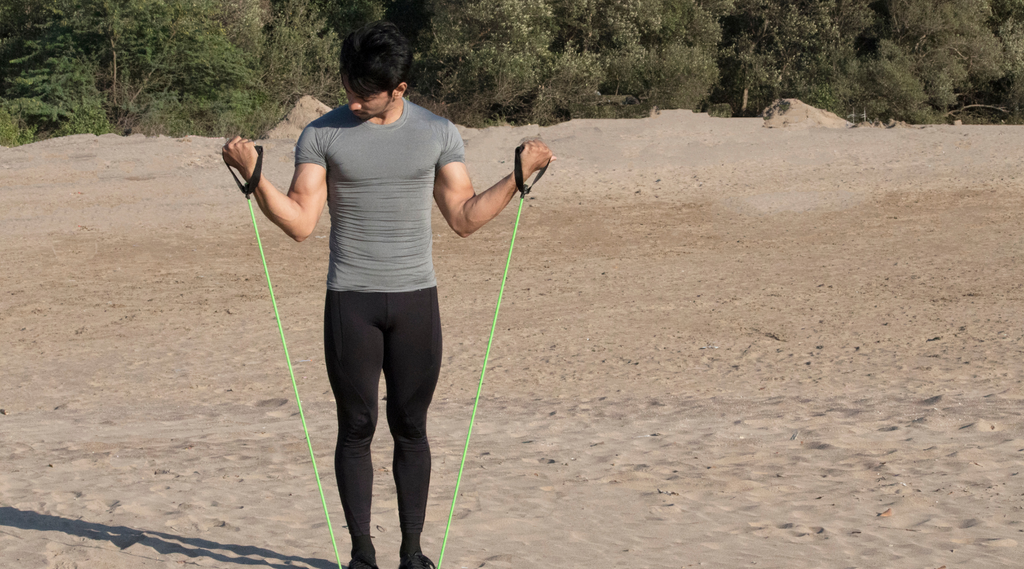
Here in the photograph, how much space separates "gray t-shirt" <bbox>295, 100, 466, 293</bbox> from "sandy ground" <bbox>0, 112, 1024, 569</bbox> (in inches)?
52.2

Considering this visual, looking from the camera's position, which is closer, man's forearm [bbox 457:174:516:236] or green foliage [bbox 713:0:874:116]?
man's forearm [bbox 457:174:516:236]

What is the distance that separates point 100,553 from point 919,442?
4247mm

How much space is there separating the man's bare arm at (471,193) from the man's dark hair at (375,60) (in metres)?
0.37

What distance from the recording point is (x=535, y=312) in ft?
32.0

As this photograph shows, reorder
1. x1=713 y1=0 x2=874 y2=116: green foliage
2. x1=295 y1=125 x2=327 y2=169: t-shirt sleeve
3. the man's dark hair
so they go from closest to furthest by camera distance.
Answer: the man's dark hair < x1=295 y1=125 x2=327 y2=169: t-shirt sleeve < x1=713 y1=0 x2=874 y2=116: green foliage

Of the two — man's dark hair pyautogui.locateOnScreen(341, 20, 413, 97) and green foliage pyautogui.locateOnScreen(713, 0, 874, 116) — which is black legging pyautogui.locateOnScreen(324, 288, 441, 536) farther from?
green foliage pyautogui.locateOnScreen(713, 0, 874, 116)

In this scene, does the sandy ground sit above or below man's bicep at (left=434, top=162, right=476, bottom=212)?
below

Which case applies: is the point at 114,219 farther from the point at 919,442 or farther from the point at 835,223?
the point at 919,442

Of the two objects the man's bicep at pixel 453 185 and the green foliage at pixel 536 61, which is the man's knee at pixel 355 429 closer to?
the man's bicep at pixel 453 185

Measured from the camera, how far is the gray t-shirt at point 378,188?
301 cm

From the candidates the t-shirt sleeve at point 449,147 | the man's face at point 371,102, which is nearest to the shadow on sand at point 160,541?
the t-shirt sleeve at point 449,147

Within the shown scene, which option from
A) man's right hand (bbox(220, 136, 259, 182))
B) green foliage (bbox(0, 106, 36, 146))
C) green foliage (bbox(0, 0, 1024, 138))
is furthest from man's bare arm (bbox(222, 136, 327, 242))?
green foliage (bbox(0, 0, 1024, 138))

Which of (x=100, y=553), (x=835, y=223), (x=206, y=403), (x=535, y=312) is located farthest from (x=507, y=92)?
(x=100, y=553)

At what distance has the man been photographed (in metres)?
2.96
